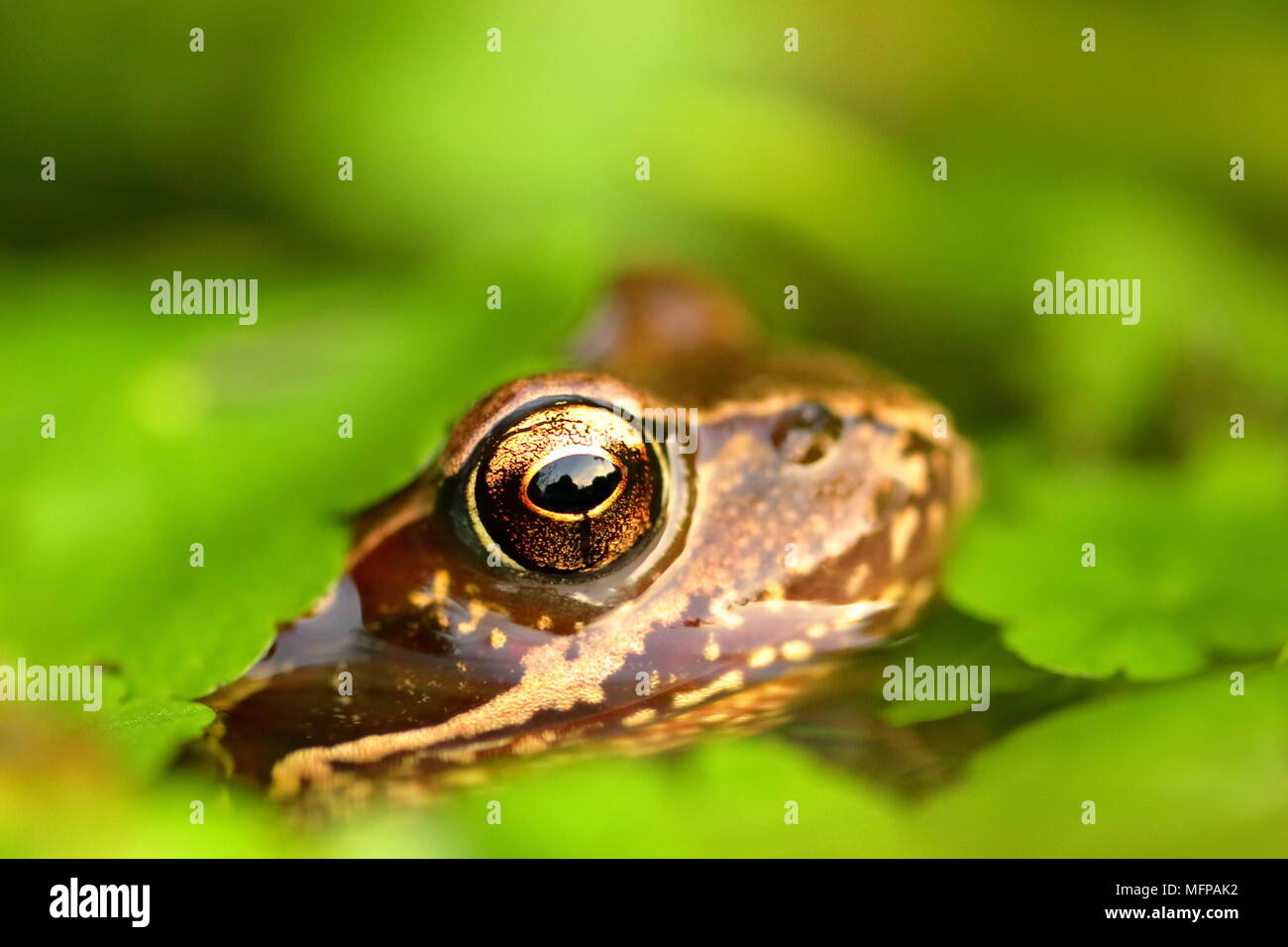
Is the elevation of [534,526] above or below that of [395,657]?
above

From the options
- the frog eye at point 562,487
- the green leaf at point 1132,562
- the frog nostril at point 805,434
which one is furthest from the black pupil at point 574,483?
the green leaf at point 1132,562

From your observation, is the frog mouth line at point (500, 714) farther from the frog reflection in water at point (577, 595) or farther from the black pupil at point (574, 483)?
the black pupil at point (574, 483)

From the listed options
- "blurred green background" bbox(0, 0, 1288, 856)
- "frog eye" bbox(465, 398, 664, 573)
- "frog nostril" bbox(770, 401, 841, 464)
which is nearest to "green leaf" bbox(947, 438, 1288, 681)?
"blurred green background" bbox(0, 0, 1288, 856)

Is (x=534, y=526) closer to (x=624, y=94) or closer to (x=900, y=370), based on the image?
(x=900, y=370)

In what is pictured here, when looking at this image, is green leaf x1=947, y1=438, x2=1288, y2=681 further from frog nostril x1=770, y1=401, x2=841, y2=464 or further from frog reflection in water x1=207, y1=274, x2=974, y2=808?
frog nostril x1=770, y1=401, x2=841, y2=464

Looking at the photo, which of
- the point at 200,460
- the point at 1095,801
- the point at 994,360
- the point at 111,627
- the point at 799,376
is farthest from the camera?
the point at 994,360

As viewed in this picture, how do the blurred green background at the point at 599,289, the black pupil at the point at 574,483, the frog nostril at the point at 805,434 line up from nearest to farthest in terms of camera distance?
1. the blurred green background at the point at 599,289
2. the black pupil at the point at 574,483
3. the frog nostril at the point at 805,434

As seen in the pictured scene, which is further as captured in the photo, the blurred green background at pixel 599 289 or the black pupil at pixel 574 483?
the black pupil at pixel 574 483

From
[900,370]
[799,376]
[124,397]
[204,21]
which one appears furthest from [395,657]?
[204,21]
